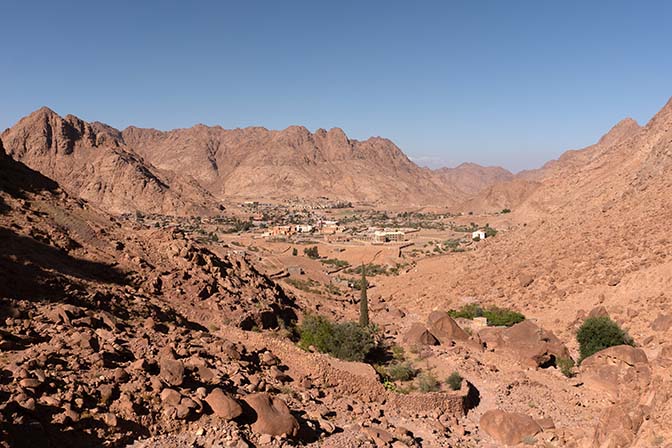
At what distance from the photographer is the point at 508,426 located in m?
11.9

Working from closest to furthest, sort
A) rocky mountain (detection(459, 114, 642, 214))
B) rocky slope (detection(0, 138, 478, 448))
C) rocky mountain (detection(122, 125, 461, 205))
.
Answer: rocky slope (detection(0, 138, 478, 448)), rocky mountain (detection(459, 114, 642, 214)), rocky mountain (detection(122, 125, 461, 205))

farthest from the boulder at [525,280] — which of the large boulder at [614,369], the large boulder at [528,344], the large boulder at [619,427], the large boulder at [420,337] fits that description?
the large boulder at [619,427]

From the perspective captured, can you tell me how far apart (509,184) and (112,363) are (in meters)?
114

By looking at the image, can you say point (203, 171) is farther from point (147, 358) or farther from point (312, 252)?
point (147, 358)

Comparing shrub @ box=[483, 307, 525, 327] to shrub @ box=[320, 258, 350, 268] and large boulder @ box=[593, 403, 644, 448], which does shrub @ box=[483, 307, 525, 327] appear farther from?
shrub @ box=[320, 258, 350, 268]

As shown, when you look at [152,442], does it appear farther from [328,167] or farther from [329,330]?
[328,167]

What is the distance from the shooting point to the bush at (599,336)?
1780 cm

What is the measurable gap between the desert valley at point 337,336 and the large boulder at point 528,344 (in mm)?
76

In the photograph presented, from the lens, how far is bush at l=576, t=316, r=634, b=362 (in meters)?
17.8

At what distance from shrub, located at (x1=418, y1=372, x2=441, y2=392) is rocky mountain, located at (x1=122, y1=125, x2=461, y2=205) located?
138784 mm

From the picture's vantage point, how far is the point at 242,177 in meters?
167

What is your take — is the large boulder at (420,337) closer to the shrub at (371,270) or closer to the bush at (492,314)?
the bush at (492,314)

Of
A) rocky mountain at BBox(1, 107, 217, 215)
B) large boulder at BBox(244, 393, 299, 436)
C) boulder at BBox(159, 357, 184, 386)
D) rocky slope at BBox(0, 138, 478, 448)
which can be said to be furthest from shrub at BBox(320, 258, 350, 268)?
rocky mountain at BBox(1, 107, 217, 215)

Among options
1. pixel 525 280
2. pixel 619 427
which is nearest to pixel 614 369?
pixel 619 427
